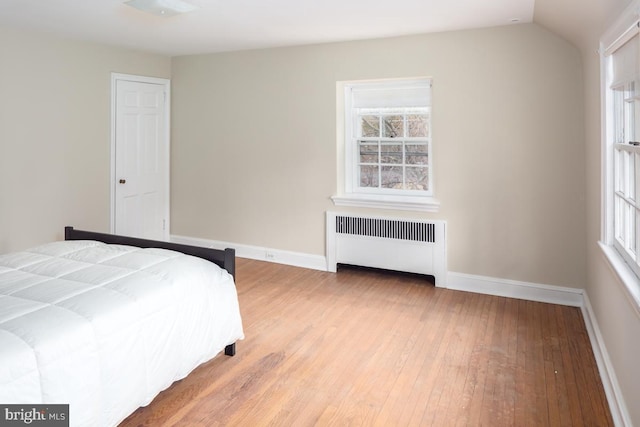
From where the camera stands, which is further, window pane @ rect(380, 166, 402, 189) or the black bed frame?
window pane @ rect(380, 166, 402, 189)

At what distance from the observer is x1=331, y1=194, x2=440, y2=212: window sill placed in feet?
13.8

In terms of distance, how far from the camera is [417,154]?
4.43 m

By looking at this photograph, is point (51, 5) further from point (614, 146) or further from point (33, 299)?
point (614, 146)

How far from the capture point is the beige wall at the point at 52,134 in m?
4.09

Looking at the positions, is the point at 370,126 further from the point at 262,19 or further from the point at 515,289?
the point at 515,289

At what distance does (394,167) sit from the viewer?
4.55m

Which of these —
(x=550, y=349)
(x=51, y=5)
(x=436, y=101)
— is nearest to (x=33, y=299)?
(x=51, y=5)

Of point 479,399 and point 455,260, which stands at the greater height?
point 455,260

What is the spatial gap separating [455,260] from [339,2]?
2.45 metres

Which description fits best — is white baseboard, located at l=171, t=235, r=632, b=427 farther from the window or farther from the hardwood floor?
the window

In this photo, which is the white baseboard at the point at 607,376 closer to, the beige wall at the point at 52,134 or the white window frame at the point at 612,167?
the white window frame at the point at 612,167

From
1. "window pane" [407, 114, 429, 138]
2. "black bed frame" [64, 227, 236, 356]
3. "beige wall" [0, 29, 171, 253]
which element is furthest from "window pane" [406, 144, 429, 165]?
"beige wall" [0, 29, 171, 253]

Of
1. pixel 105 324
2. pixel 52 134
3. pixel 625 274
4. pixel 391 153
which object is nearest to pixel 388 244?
pixel 391 153

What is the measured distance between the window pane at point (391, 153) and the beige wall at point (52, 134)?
3005 millimetres
